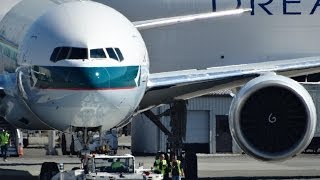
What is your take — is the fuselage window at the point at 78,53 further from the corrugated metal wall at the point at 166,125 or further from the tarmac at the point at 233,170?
the corrugated metal wall at the point at 166,125

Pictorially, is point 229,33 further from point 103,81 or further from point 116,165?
point 103,81

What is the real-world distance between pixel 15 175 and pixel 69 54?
10.2 m

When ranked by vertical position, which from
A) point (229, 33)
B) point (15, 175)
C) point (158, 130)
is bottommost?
point (15, 175)

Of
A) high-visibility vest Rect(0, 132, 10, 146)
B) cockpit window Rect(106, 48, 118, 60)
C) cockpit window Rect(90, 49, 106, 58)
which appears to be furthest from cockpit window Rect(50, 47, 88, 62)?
high-visibility vest Rect(0, 132, 10, 146)

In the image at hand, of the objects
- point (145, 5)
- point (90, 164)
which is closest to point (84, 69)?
point (90, 164)

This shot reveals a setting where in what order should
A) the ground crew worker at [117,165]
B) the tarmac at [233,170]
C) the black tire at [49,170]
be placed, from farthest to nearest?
the tarmac at [233,170] < the ground crew worker at [117,165] < the black tire at [49,170]

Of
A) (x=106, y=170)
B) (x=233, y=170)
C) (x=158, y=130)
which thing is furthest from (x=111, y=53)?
(x=158, y=130)

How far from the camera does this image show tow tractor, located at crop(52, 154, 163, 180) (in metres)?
18.5

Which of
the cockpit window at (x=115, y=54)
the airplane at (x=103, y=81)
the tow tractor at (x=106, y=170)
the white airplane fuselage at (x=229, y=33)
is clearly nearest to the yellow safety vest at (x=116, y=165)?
the tow tractor at (x=106, y=170)

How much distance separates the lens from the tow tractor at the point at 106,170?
1850 cm

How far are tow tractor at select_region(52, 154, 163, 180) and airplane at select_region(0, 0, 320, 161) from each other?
4.16 feet

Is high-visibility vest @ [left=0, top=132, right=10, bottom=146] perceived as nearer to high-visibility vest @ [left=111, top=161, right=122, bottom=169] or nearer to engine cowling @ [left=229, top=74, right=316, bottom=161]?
high-visibility vest @ [left=111, top=161, right=122, bottom=169]

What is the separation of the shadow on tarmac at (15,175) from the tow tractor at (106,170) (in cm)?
464

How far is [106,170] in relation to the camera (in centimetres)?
1936
